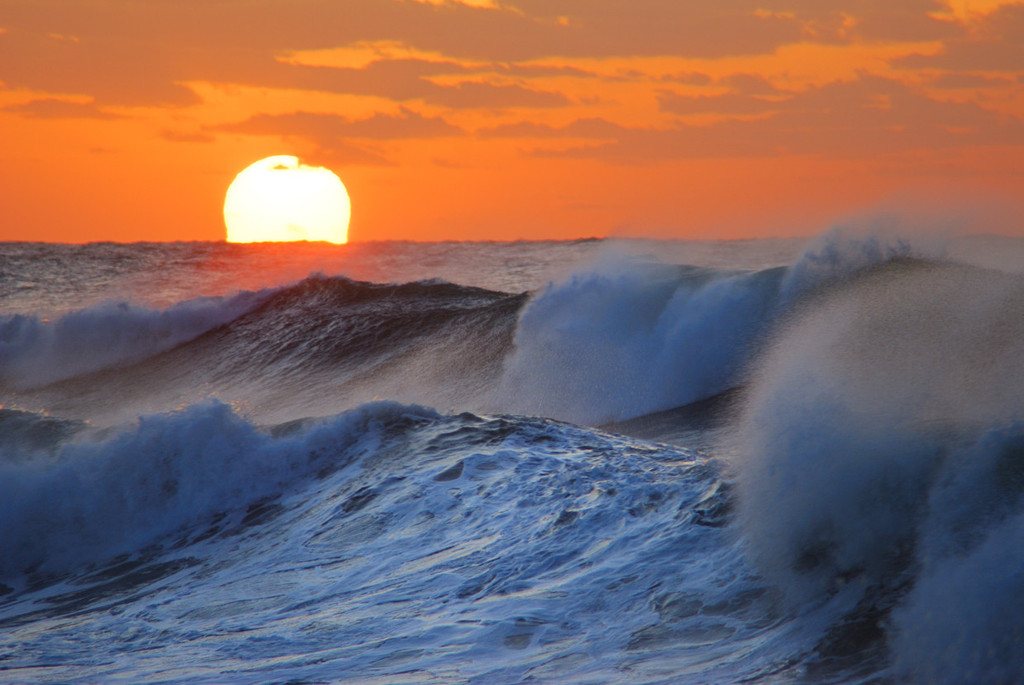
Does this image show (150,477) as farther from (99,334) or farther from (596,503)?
(99,334)

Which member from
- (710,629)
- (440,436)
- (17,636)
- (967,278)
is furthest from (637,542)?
(967,278)

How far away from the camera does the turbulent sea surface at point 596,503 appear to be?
3.92 meters

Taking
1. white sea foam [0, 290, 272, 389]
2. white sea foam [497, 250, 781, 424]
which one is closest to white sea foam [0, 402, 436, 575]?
white sea foam [497, 250, 781, 424]

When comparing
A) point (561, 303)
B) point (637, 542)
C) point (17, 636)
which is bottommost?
point (17, 636)

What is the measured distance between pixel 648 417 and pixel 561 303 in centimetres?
339

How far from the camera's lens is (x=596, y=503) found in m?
5.68

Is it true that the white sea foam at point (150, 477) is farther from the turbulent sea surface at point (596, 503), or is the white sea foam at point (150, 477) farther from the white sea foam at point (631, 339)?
the white sea foam at point (631, 339)

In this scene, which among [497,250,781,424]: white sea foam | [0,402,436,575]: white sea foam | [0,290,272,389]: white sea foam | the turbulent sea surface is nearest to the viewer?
the turbulent sea surface

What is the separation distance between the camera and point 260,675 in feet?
13.4

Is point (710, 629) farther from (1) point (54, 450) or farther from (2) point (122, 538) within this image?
(1) point (54, 450)

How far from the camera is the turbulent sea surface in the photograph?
3.92 meters

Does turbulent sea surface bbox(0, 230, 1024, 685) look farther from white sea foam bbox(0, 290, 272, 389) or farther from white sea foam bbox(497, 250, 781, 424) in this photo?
white sea foam bbox(0, 290, 272, 389)

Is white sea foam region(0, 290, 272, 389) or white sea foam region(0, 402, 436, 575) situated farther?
white sea foam region(0, 290, 272, 389)

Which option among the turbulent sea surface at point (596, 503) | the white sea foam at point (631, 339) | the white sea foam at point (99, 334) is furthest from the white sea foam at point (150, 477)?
the white sea foam at point (99, 334)
